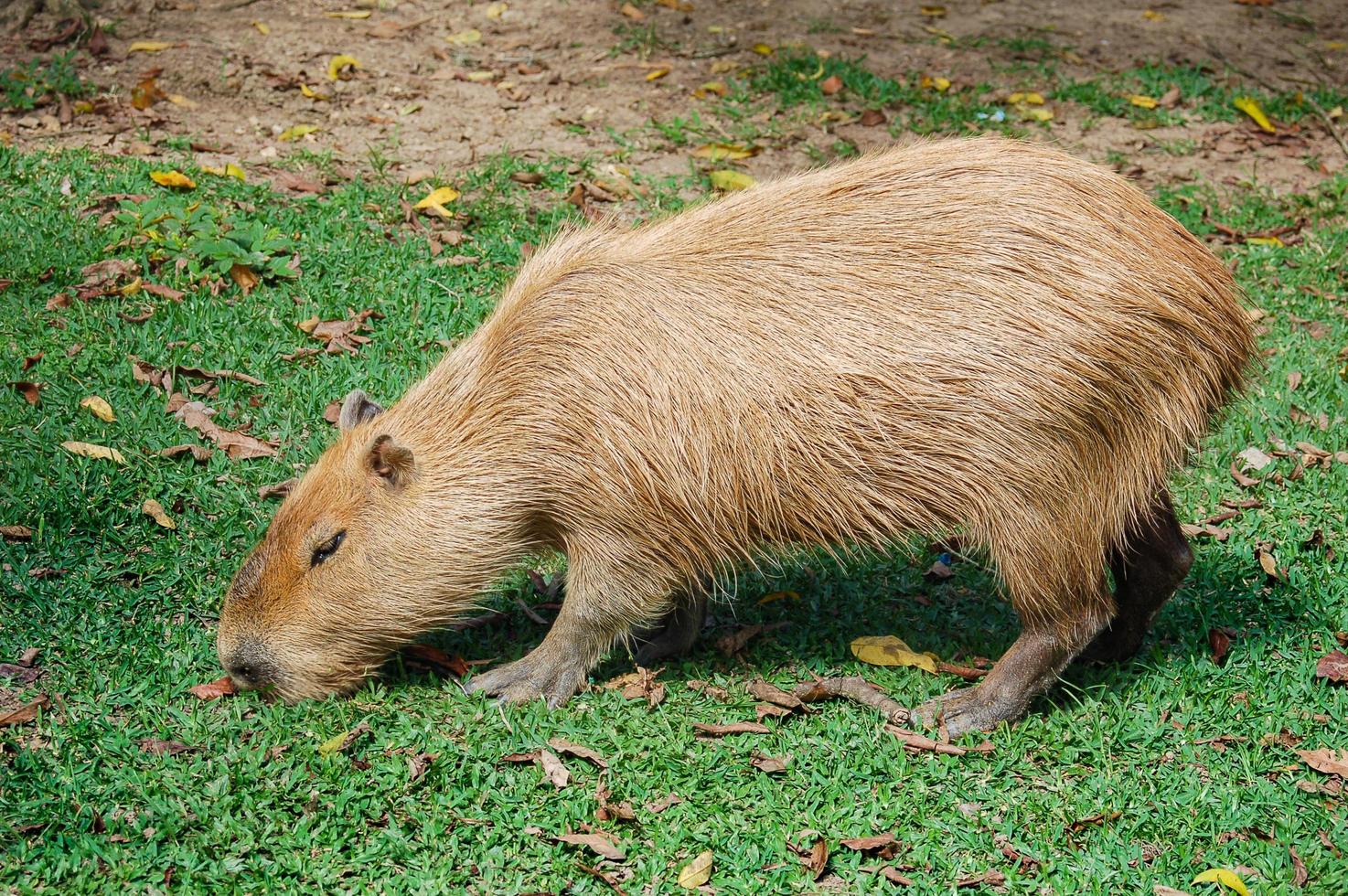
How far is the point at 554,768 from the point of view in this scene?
3.50m

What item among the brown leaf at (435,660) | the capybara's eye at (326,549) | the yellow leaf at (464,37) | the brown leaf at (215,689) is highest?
the yellow leaf at (464,37)

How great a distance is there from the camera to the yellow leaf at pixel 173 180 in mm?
5852

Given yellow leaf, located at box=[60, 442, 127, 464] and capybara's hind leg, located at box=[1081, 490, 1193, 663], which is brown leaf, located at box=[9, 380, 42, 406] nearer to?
yellow leaf, located at box=[60, 442, 127, 464]

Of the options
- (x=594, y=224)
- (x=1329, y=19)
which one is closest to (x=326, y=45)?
(x=594, y=224)

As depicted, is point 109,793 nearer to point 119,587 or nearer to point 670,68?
point 119,587

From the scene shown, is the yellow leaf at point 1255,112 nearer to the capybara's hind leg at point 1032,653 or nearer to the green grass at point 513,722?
the green grass at point 513,722

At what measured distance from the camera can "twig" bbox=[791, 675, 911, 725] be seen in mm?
3855

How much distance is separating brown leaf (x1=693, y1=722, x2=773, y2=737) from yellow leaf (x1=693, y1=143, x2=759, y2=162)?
3669 mm

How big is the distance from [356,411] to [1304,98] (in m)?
6.15

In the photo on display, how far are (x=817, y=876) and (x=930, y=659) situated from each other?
1049 millimetres

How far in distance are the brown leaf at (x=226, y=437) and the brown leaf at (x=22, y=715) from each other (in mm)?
1250

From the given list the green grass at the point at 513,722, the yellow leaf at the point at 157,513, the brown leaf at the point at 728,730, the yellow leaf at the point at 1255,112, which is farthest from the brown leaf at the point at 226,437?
the yellow leaf at the point at 1255,112

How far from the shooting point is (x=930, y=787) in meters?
3.58

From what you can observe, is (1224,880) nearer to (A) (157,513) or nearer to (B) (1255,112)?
(A) (157,513)
